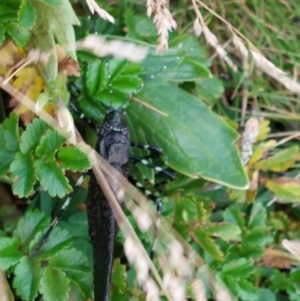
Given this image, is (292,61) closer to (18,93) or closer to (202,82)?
(202,82)

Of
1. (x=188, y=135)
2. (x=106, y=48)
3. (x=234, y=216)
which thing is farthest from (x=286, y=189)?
(x=106, y=48)

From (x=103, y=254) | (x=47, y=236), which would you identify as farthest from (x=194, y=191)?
(x=47, y=236)

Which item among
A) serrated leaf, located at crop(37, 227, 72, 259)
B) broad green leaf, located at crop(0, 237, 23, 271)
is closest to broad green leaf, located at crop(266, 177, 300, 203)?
serrated leaf, located at crop(37, 227, 72, 259)

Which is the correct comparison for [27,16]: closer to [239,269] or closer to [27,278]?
[27,278]

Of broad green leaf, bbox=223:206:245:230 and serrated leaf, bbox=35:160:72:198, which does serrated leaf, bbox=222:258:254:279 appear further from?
serrated leaf, bbox=35:160:72:198

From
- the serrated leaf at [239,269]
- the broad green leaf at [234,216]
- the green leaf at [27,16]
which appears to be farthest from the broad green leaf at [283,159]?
the green leaf at [27,16]
